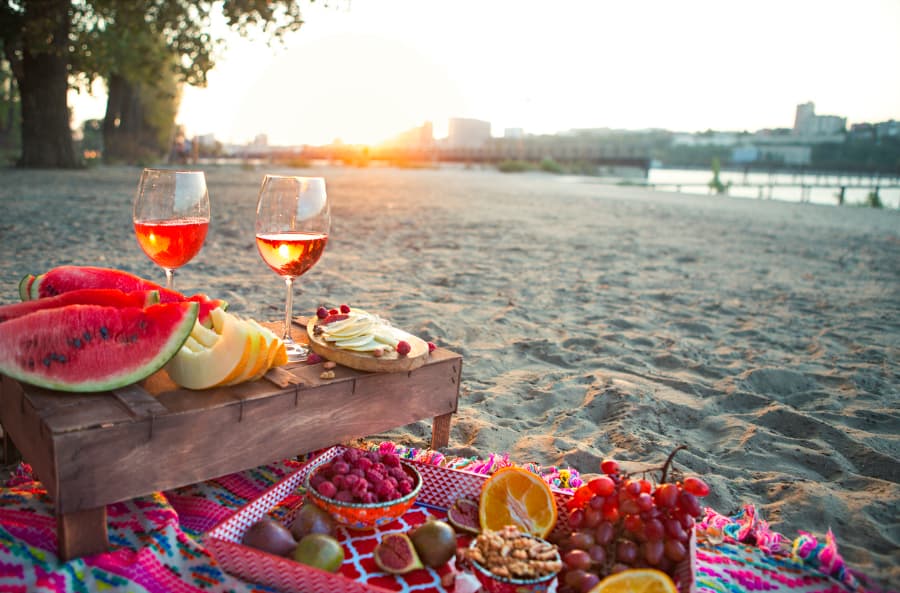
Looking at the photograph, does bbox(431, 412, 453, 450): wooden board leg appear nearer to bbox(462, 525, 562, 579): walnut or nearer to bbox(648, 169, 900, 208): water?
bbox(462, 525, 562, 579): walnut

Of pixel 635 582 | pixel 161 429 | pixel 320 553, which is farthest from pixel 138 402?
pixel 635 582

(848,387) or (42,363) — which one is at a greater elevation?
(42,363)

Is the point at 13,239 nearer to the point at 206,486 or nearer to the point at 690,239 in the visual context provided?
the point at 206,486

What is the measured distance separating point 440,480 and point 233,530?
0.67 meters

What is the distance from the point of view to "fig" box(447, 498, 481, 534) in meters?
2.00

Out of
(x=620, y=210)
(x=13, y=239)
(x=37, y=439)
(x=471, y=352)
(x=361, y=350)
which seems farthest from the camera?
(x=620, y=210)

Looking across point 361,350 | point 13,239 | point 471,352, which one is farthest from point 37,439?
point 13,239

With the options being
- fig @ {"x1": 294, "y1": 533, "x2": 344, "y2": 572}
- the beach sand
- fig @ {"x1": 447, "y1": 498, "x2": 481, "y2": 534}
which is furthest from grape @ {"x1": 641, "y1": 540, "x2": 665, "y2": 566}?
the beach sand

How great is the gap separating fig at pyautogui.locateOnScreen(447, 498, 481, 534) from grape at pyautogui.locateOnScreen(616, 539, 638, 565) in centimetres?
42

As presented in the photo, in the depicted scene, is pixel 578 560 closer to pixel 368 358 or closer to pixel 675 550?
pixel 675 550

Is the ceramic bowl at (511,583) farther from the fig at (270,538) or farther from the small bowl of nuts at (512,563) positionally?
the fig at (270,538)

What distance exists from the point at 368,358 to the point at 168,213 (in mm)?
791

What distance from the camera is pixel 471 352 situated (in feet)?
14.1

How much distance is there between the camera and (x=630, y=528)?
5.89 ft
